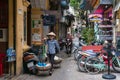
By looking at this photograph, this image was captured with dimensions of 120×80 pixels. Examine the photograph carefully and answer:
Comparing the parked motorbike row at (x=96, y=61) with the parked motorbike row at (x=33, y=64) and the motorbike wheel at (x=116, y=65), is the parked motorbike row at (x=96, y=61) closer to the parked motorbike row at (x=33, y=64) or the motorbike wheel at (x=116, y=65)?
the motorbike wheel at (x=116, y=65)

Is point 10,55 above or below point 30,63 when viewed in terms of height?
above

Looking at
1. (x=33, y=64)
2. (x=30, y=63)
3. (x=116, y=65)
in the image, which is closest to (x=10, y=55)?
(x=30, y=63)

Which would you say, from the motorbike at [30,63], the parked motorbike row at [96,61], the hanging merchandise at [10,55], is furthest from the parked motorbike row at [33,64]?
the parked motorbike row at [96,61]

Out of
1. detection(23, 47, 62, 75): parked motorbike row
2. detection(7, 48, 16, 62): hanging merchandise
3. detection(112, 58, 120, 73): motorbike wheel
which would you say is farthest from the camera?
detection(112, 58, 120, 73): motorbike wheel

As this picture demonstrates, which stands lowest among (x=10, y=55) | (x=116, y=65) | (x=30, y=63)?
(x=116, y=65)

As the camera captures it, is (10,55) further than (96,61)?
No

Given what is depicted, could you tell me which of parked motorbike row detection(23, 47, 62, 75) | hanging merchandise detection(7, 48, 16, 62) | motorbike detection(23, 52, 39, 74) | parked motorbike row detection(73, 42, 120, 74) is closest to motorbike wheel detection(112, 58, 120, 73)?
parked motorbike row detection(73, 42, 120, 74)

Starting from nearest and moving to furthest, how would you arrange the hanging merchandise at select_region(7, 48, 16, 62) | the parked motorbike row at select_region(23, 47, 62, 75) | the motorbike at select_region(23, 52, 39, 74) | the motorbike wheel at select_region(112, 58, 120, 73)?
the hanging merchandise at select_region(7, 48, 16, 62) < the parked motorbike row at select_region(23, 47, 62, 75) < the motorbike at select_region(23, 52, 39, 74) < the motorbike wheel at select_region(112, 58, 120, 73)

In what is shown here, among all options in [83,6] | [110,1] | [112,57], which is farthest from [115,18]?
[83,6]

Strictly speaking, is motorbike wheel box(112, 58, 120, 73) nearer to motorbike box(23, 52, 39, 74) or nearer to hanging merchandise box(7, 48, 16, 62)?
motorbike box(23, 52, 39, 74)

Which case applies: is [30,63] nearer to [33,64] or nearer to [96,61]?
[33,64]

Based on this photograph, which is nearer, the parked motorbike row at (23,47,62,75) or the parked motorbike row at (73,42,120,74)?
the parked motorbike row at (23,47,62,75)

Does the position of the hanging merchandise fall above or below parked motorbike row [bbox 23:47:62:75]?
above

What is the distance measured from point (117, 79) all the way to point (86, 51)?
10.8 feet
